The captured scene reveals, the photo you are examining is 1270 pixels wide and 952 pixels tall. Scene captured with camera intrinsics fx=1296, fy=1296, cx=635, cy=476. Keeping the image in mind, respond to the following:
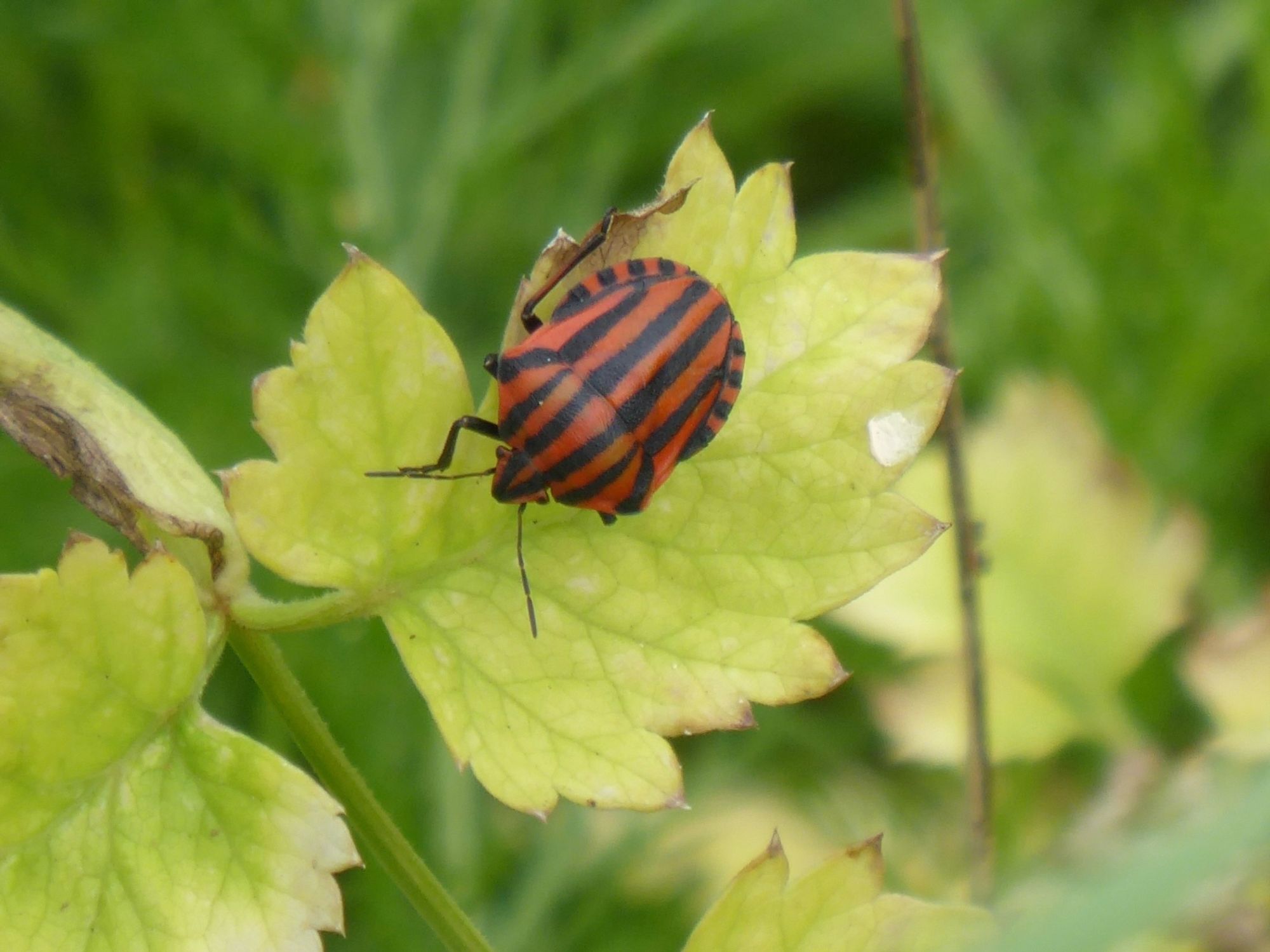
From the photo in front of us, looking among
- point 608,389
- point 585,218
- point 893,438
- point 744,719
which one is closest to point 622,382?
point 608,389

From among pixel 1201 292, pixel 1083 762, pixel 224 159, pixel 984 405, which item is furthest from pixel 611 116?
pixel 1083 762

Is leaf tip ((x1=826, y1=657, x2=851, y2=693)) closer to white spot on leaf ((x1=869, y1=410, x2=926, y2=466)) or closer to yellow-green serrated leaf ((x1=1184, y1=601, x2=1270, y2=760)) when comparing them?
white spot on leaf ((x1=869, y1=410, x2=926, y2=466))

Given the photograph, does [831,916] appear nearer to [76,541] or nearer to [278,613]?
[278,613]

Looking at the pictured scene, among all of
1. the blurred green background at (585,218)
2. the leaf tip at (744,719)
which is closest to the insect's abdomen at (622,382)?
the leaf tip at (744,719)

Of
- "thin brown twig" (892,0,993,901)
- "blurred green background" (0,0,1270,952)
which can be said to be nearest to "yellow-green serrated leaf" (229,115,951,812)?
"thin brown twig" (892,0,993,901)

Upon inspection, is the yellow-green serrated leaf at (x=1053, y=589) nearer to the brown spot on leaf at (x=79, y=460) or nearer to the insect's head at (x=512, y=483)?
the insect's head at (x=512, y=483)

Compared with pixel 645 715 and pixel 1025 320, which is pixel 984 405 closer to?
pixel 1025 320
